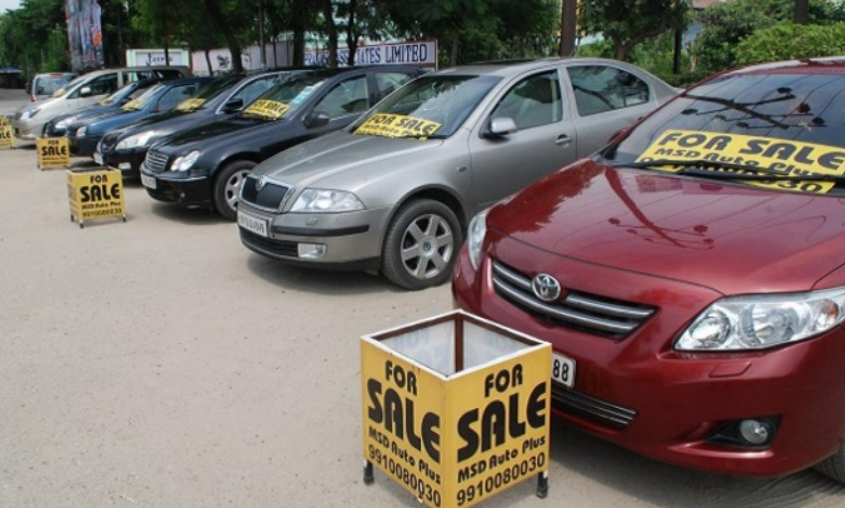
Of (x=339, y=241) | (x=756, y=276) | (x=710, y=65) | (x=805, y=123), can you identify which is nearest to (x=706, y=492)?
(x=756, y=276)

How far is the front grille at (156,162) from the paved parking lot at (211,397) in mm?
1545

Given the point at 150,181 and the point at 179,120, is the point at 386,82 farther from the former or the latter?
the point at 179,120

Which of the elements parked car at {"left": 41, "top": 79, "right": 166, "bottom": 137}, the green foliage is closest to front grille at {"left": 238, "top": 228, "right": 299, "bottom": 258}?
the green foliage

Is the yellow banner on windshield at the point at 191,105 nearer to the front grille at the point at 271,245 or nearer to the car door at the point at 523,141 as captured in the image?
the front grille at the point at 271,245

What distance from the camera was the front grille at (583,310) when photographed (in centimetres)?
281

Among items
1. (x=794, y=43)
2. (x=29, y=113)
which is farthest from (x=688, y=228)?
(x=29, y=113)

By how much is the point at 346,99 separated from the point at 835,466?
21.9 feet

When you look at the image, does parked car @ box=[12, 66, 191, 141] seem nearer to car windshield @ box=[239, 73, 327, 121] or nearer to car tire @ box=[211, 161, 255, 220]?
car windshield @ box=[239, 73, 327, 121]

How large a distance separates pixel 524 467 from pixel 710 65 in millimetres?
17748

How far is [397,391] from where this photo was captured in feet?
9.22

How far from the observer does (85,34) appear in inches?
1246

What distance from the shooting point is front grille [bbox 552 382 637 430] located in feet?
9.30

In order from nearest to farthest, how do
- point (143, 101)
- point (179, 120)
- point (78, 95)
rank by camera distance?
point (179, 120) → point (143, 101) → point (78, 95)

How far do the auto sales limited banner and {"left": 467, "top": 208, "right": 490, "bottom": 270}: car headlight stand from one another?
96.2ft
